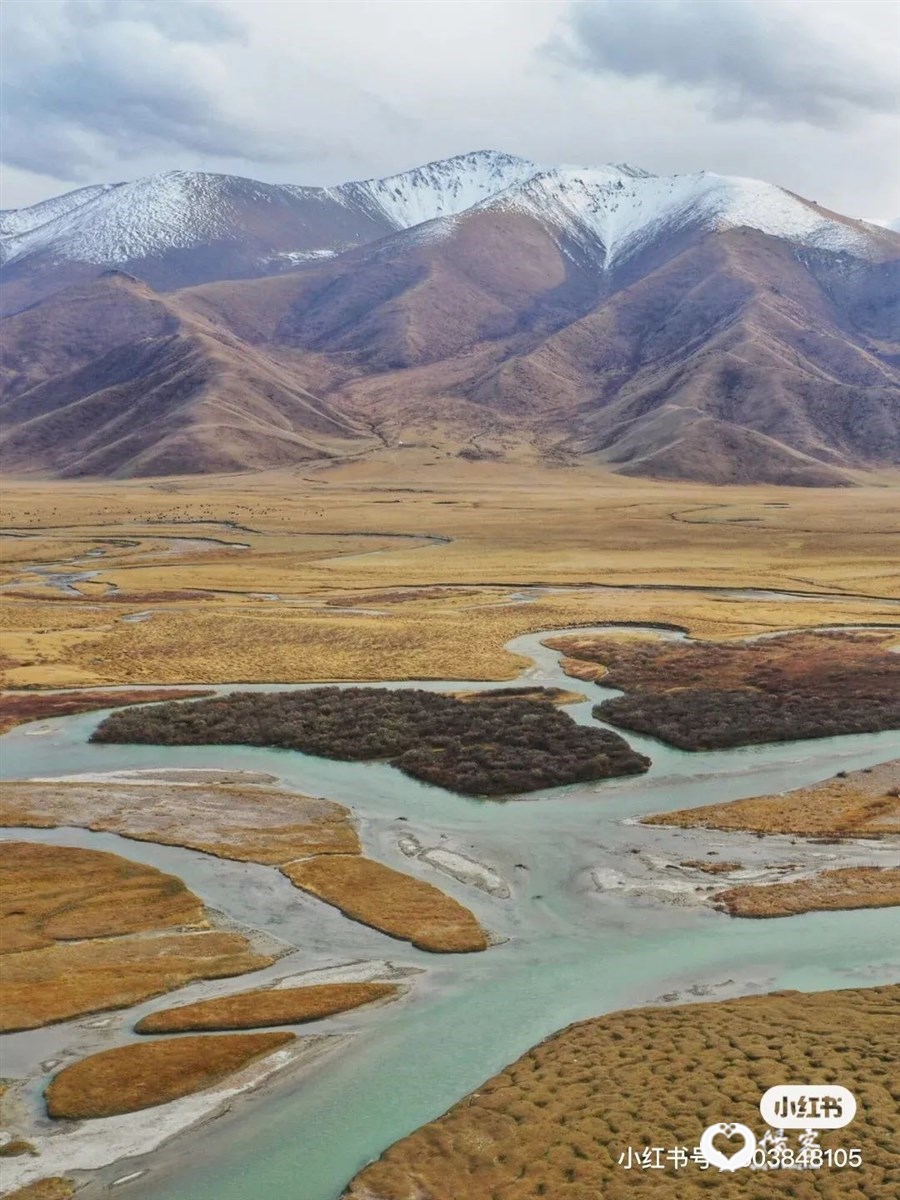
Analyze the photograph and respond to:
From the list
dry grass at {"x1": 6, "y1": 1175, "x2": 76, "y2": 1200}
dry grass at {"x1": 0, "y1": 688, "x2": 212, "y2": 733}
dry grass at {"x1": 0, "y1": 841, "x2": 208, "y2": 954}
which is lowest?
dry grass at {"x1": 6, "y1": 1175, "x2": 76, "y2": 1200}

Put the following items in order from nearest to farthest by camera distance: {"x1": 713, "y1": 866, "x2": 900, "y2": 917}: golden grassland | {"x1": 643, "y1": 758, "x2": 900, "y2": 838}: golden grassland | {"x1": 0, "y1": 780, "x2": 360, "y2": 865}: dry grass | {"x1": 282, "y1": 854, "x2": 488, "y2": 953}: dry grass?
1. {"x1": 282, "y1": 854, "x2": 488, "y2": 953}: dry grass
2. {"x1": 713, "y1": 866, "x2": 900, "y2": 917}: golden grassland
3. {"x1": 0, "y1": 780, "x2": 360, "y2": 865}: dry grass
4. {"x1": 643, "y1": 758, "x2": 900, "y2": 838}: golden grassland

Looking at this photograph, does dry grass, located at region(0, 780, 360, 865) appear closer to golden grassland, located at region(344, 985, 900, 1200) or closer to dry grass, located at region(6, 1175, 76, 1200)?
golden grassland, located at region(344, 985, 900, 1200)

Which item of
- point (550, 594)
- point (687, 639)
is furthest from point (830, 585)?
point (687, 639)

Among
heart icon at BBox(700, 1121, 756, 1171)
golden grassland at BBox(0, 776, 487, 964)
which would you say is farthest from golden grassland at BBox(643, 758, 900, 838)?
heart icon at BBox(700, 1121, 756, 1171)

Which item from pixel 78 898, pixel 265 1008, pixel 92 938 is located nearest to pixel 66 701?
pixel 78 898

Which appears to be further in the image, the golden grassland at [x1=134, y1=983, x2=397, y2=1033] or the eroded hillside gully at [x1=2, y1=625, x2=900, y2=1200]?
the golden grassland at [x1=134, y1=983, x2=397, y2=1033]

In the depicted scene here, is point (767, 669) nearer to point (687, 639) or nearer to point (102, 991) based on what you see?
point (687, 639)
